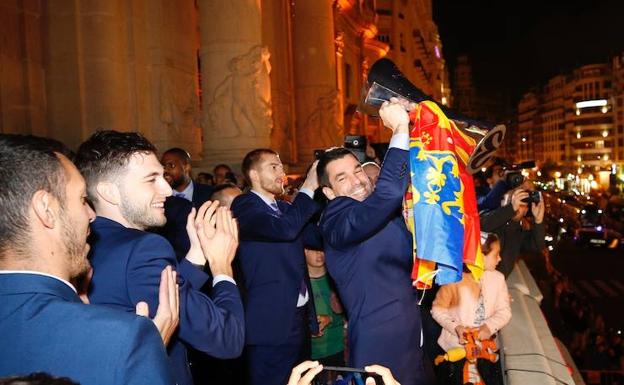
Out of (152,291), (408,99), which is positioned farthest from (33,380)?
(408,99)

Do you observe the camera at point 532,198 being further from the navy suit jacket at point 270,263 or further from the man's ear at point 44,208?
the man's ear at point 44,208

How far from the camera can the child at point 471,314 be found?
4438 mm

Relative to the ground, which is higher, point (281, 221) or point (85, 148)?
point (85, 148)

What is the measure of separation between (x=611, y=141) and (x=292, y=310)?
12497 cm

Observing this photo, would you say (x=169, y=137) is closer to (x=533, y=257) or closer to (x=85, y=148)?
(x=85, y=148)

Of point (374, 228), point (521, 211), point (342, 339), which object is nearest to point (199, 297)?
point (374, 228)

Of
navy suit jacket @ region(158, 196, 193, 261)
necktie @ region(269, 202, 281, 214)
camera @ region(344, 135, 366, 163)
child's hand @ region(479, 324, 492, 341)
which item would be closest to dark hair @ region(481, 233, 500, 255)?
child's hand @ region(479, 324, 492, 341)

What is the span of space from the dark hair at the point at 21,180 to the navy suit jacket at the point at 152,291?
1.77 feet

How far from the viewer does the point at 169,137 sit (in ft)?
38.6

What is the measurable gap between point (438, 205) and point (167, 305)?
1709 millimetres

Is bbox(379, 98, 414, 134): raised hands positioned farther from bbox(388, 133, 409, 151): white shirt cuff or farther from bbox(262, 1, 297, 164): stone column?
bbox(262, 1, 297, 164): stone column

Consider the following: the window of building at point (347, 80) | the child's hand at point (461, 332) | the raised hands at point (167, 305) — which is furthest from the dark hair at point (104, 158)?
the window of building at point (347, 80)

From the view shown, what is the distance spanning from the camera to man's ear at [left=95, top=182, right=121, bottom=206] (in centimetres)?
250

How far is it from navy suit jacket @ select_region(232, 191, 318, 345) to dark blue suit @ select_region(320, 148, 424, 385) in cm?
79
